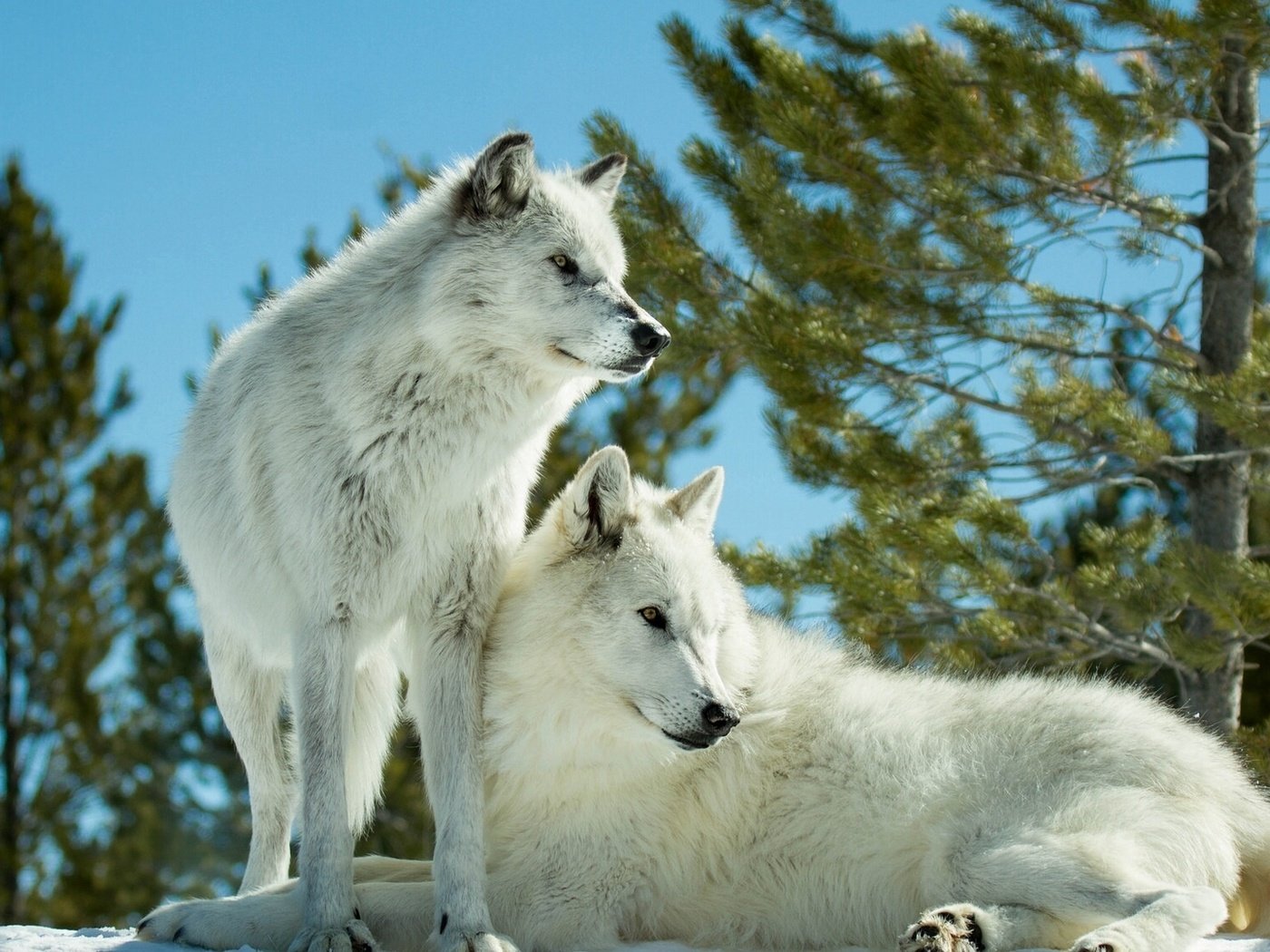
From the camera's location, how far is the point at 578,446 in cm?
1378

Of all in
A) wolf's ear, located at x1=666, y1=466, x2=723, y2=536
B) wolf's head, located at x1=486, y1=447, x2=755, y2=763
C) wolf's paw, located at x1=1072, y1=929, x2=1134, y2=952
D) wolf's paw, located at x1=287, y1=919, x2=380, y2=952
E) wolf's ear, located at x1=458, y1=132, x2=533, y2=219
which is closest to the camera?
wolf's paw, located at x1=1072, y1=929, x2=1134, y2=952

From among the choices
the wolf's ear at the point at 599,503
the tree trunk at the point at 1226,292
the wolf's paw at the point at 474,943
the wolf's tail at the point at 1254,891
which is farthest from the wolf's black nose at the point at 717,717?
the tree trunk at the point at 1226,292

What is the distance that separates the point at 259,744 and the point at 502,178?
228cm

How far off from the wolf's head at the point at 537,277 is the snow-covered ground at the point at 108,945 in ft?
5.74

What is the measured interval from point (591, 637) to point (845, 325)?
17.9ft

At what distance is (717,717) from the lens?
11.6 feet

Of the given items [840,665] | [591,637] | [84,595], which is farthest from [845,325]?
[84,595]

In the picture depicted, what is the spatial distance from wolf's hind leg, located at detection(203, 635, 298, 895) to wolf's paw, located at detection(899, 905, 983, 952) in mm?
2424

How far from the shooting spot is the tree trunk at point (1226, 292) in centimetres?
888

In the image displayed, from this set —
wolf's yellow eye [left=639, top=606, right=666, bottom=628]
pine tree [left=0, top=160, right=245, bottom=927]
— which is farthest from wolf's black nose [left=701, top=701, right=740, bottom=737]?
pine tree [left=0, top=160, right=245, bottom=927]

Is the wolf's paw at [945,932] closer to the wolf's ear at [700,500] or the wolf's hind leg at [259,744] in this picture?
the wolf's ear at [700,500]

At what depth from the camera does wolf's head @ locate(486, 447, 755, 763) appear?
12.0 ft

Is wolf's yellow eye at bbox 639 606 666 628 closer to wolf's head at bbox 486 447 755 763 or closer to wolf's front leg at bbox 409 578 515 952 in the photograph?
wolf's head at bbox 486 447 755 763

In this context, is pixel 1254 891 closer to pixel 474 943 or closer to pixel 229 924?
pixel 474 943
